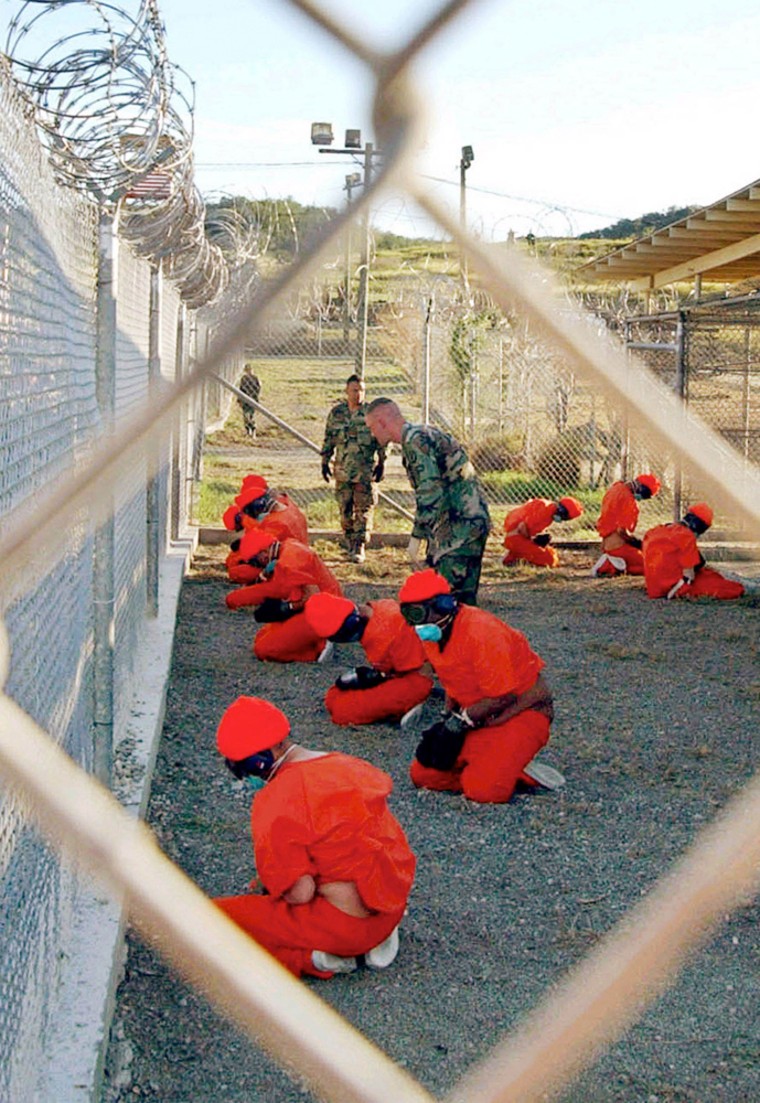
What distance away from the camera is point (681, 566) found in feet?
34.4

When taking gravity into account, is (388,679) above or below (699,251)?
below

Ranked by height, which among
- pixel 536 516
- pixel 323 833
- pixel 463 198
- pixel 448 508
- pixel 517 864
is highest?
pixel 463 198

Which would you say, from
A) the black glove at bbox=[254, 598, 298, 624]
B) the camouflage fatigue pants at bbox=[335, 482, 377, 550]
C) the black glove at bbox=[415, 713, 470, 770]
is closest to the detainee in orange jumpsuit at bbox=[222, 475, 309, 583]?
the black glove at bbox=[254, 598, 298, 624]

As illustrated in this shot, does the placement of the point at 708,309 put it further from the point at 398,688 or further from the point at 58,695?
the point at 58,695

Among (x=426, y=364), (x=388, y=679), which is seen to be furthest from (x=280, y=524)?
(x=426, y=364)

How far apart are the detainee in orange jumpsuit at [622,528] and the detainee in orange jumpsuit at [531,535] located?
42cm

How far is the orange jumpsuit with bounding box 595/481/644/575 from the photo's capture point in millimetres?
11422

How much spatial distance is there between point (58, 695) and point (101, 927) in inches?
29.8

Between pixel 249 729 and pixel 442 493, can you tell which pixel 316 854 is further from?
pixel 442 493

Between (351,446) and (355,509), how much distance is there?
60 cm

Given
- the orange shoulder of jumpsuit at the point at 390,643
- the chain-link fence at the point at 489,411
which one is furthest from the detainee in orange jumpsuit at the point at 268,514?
the chain-link fence at the point at 489,411

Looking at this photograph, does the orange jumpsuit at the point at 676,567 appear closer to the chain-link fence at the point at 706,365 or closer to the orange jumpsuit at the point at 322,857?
the chain-link fence at the point at 706,365

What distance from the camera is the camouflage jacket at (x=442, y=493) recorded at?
8.01m

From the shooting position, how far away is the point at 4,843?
2379 millimetres
